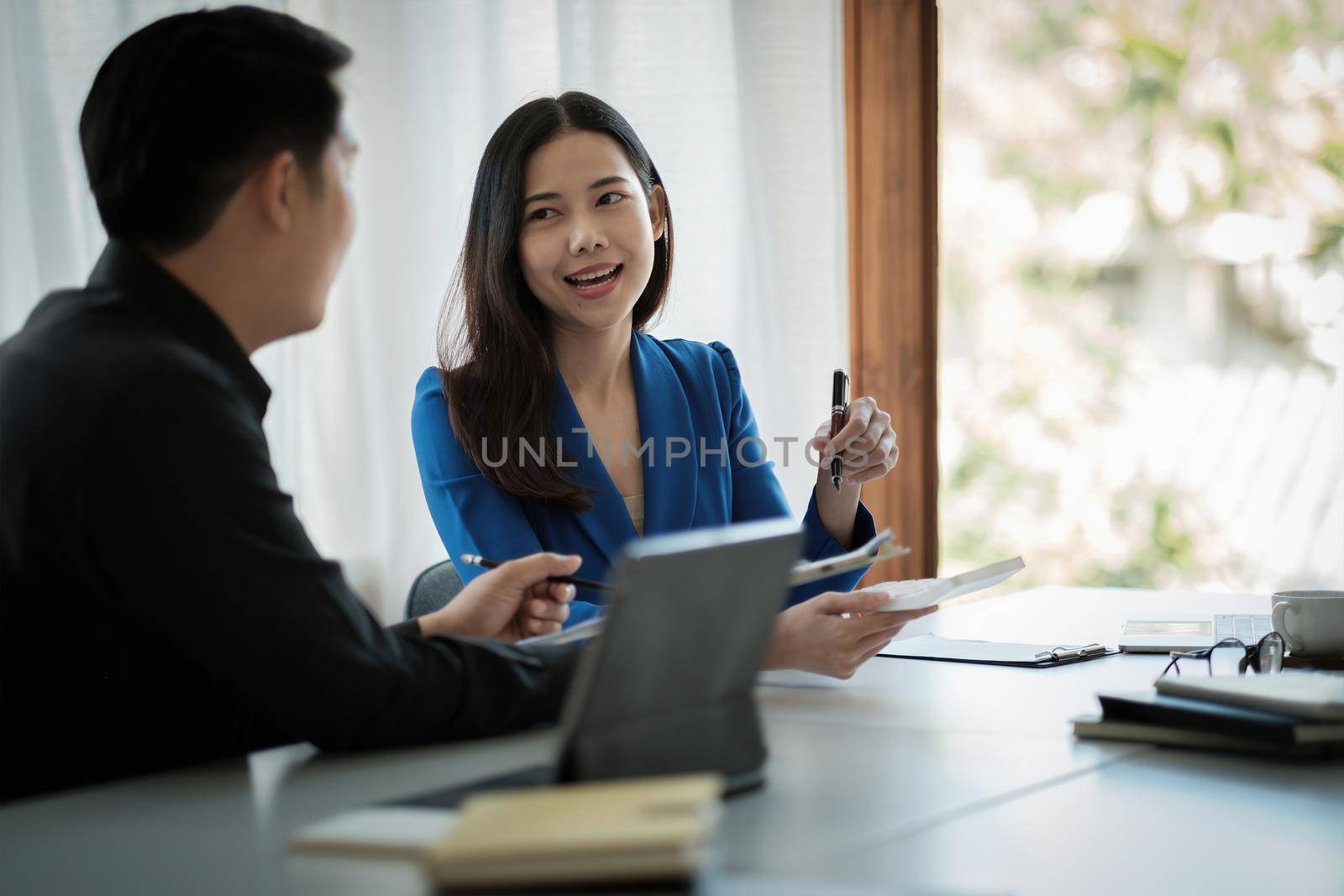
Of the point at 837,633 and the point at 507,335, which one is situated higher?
the point at 507,335

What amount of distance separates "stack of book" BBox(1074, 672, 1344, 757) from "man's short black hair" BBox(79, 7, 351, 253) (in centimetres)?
91

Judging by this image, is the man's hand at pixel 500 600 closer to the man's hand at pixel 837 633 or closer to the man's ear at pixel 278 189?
the man's hand at pixel 837 633

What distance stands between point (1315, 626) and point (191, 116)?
4.63ft

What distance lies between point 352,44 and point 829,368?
1.41 meters

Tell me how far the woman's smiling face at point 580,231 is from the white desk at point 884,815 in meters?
0.93

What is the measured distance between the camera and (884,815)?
3.42ft

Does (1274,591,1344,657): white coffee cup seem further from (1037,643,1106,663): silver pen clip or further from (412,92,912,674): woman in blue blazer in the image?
(412,92,912,674): woman in blue blazer

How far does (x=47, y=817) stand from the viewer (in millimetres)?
1106

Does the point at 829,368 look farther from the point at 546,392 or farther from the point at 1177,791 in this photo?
the point at 1177,791

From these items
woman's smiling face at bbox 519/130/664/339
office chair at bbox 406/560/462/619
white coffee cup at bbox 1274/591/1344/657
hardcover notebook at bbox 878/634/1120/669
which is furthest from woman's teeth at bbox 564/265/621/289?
white coffee cup at bbox 1274/591/1344/657

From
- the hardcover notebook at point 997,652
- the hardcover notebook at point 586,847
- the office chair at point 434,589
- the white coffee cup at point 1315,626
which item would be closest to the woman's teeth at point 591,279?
the office chair at point 434,589

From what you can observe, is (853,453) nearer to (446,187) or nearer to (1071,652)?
(1071,652)

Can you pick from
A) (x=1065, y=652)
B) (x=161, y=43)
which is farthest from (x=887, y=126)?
(x=161, y=43)

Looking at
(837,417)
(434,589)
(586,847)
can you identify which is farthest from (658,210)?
(586,847)
